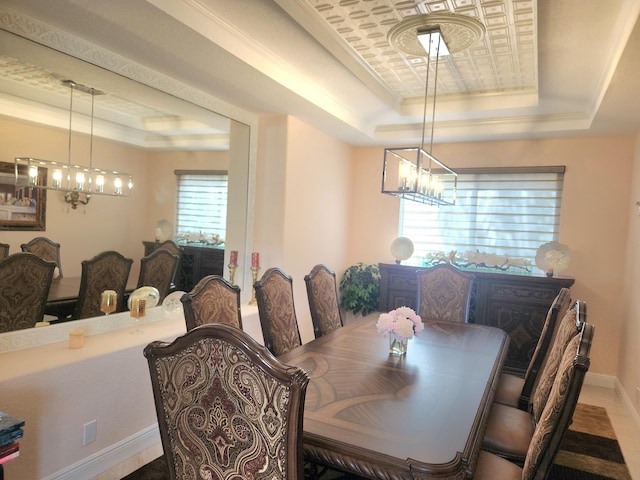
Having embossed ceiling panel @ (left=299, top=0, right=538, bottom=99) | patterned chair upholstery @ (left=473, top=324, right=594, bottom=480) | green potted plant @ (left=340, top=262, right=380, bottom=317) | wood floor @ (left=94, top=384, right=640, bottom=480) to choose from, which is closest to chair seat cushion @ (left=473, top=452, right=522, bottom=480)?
patterned chair upholstery @ (left=473, top=324, right=594, bottom=480)

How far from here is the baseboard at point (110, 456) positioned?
2.23 meters

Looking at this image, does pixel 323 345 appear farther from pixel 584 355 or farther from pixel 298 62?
pixel 298 62

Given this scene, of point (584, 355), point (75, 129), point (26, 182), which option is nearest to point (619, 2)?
point (584, 355)

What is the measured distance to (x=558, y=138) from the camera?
4.35m

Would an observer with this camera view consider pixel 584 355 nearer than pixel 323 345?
Yes

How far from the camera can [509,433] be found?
6.98ft

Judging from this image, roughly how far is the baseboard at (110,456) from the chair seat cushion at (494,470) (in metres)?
1.91

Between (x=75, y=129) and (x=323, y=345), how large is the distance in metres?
1.92

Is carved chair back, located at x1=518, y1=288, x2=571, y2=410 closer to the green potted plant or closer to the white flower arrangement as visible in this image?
the white flower arrangement

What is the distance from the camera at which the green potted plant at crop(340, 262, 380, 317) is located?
16.1 ft

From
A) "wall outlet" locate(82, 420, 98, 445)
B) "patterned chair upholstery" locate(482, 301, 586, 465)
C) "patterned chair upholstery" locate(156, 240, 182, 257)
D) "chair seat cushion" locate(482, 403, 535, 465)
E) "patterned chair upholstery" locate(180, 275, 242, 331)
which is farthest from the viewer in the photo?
"patterned chair upholstery" locate(156, 240, 182, 257)

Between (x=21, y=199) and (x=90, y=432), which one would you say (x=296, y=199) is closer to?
(x=21, y=199)

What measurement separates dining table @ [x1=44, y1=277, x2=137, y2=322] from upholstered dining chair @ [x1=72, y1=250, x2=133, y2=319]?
3cm

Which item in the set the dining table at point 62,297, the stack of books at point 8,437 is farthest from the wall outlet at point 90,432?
the stack of books at point 8,437
